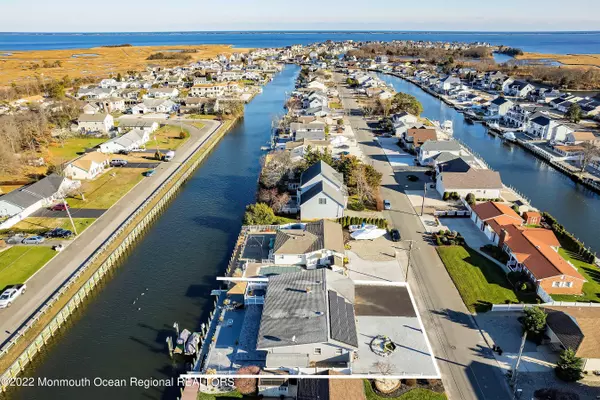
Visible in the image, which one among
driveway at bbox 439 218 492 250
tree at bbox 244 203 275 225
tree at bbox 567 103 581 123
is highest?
tree at bbox 567 103 581 123

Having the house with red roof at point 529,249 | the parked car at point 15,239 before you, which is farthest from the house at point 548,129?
the parked car at point 15,239

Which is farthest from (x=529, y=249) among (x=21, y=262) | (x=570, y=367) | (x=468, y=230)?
(x=21, y=262)

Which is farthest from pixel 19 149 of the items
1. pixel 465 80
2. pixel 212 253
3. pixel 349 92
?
Result: pixel 465 80

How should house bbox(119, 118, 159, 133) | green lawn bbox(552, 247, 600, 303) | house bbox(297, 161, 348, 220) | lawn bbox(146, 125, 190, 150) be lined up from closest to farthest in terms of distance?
green lawn bbox(552, 247, 600, 303) < house bbox(297, 161, 348, 220) < lawn bbox(146, 125, 190, 150) < house bbox(119, 118, 159, 133)

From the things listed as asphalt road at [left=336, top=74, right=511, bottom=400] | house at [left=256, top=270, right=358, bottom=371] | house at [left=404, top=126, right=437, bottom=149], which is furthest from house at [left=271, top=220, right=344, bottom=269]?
house at [left=404, top=126, right=437, bottom=149]

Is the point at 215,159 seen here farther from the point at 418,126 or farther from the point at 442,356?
the point at 442,356

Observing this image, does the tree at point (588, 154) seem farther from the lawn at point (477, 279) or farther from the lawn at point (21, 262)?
the lawn at point (21, 262)

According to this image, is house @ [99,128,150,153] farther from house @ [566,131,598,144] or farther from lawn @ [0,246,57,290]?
house @ [566,131,598,144]
